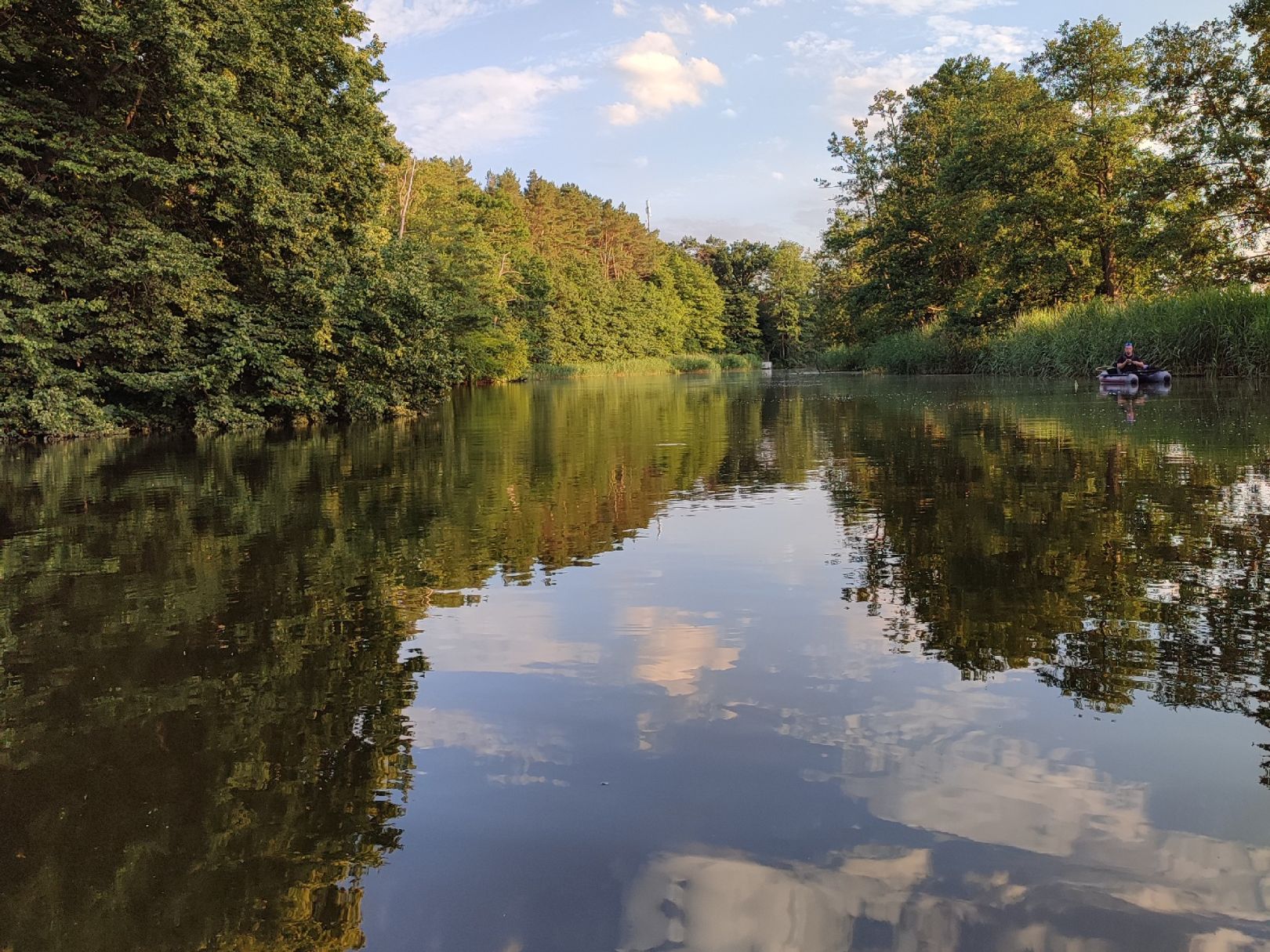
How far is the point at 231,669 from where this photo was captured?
359 centimetres

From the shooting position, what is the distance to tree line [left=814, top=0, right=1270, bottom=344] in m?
25.4

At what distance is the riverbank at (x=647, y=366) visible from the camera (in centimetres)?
6326

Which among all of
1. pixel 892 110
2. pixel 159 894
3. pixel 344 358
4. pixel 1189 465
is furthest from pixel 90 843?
pixel 892 110

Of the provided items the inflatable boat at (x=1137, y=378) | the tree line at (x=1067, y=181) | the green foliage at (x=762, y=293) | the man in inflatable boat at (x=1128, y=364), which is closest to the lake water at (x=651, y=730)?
the inflatable boat at (x=1137, y=378)

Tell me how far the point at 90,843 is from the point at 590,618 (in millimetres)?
2293

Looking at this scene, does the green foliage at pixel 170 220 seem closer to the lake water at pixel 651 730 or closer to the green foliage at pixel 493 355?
the lake water at pixel 651 730

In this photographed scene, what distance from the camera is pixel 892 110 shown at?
45.9m

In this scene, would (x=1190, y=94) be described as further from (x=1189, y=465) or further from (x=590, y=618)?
(x=590, y=618)

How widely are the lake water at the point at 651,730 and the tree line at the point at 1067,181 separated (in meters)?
23.7

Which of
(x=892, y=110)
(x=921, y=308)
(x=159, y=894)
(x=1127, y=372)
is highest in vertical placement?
(x=892, y=110)

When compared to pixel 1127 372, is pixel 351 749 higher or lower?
lower

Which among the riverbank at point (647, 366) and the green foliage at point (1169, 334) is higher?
the riverbank at point (647, 366)

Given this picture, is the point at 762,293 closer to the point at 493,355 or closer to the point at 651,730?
the point at 493,355

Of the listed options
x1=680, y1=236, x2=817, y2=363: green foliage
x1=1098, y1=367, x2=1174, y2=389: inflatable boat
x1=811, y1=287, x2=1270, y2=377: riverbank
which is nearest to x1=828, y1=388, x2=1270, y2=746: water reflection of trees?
x1=1098, y1=367, x2=1174, y2=389: inflatable boat
